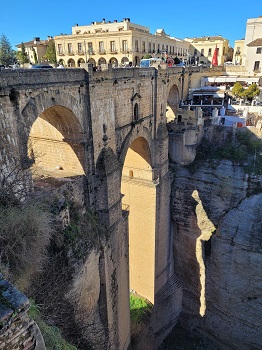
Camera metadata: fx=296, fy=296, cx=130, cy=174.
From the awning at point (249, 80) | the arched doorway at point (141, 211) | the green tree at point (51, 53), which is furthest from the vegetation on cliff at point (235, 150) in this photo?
the green tree at point (51, 53)

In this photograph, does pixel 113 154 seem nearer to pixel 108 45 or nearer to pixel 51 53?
pixel 108 45

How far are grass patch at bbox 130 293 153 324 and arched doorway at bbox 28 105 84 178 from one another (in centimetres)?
953

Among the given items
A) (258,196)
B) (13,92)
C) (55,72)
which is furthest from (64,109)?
(258,196)

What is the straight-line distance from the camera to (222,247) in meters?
15.9

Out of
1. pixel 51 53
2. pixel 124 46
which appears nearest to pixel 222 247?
pixel 124 46

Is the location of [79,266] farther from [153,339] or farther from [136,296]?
[153,339]

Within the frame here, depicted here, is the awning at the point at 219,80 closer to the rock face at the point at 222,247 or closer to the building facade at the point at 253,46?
the building facade at the point at 253,46

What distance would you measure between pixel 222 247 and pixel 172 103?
966 cm

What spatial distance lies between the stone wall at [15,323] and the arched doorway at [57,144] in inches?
211

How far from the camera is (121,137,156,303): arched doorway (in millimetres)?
14641

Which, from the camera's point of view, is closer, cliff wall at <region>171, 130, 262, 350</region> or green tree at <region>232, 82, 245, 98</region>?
cliff wall at <region>171, 130, 262, 350</region>

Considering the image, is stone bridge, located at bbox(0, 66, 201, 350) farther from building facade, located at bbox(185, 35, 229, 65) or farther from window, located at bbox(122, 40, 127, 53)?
building facade, located at bbox(185, 35, 229, 65)

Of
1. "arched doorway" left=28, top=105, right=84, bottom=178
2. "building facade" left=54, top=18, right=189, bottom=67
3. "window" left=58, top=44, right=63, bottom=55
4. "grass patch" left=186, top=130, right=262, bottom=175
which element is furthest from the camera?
"window" left=58, top=44, right=63, bottom=55

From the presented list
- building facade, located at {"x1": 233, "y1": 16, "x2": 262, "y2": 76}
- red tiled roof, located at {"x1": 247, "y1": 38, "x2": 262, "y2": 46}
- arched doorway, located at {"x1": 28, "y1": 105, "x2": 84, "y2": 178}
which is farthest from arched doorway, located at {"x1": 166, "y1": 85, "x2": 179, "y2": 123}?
red tiled roof, located at {"x1": 247, "y1": 38, "x2": 262, "y2": 46}
